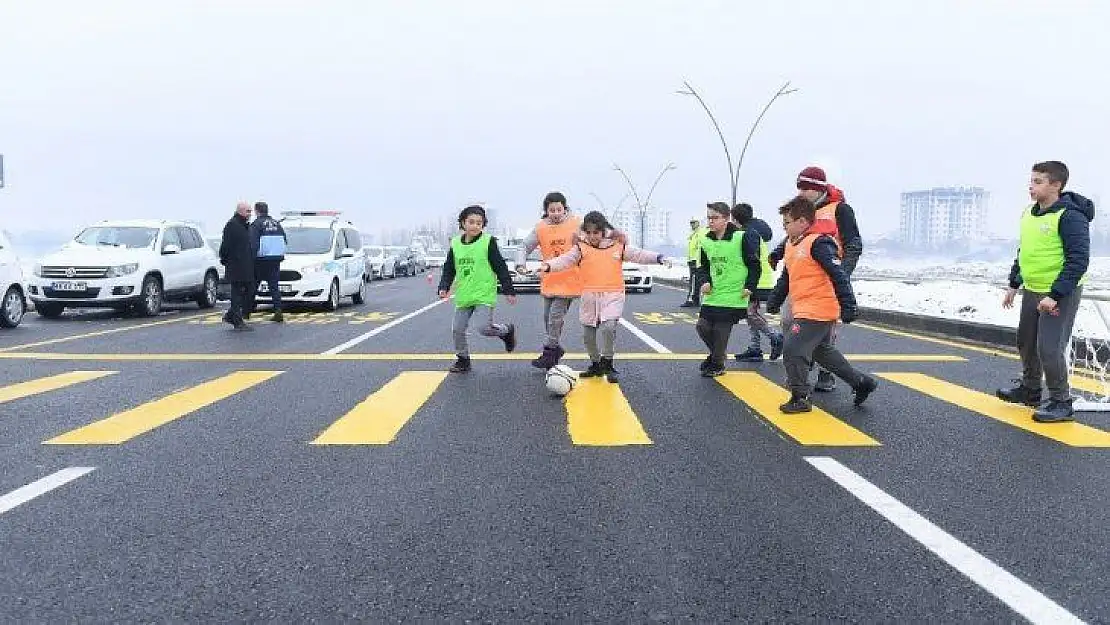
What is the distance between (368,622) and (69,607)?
3.42 feet

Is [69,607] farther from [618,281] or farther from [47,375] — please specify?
[47,375]

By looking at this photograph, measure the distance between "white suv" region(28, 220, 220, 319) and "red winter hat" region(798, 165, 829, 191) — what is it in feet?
40.9

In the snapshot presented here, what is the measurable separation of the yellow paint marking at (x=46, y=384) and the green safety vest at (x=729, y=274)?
6.06 m

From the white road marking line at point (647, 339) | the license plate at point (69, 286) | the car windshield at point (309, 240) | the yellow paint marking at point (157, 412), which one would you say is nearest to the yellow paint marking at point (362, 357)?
the white road marking line at point (647, 339)

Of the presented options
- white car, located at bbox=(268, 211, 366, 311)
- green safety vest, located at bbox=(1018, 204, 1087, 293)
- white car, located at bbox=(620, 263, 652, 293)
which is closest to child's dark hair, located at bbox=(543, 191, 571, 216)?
green safety vest, located at bbox=(1018, 204, 1087, 293)

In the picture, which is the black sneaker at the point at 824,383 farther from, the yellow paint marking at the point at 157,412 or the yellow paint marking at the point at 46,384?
the yellow paint marking at the point at 46,384

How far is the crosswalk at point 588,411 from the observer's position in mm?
5617

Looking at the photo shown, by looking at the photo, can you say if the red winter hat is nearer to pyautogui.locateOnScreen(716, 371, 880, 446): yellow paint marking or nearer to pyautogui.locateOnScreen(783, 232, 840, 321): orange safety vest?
pyautogui.locateOnScreen(783, 232, 840, 321): orange safety vest

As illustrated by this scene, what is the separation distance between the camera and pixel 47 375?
27.7 ft

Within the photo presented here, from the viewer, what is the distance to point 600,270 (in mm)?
8227

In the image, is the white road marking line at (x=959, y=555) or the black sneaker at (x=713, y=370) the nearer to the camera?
the white road marking line at (x=959, y=555)

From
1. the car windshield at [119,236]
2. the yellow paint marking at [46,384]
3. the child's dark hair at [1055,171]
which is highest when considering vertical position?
the child's dark hair at [1055,171]

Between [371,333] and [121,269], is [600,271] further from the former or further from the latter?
[121,269]

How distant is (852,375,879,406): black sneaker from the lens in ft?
22.2
